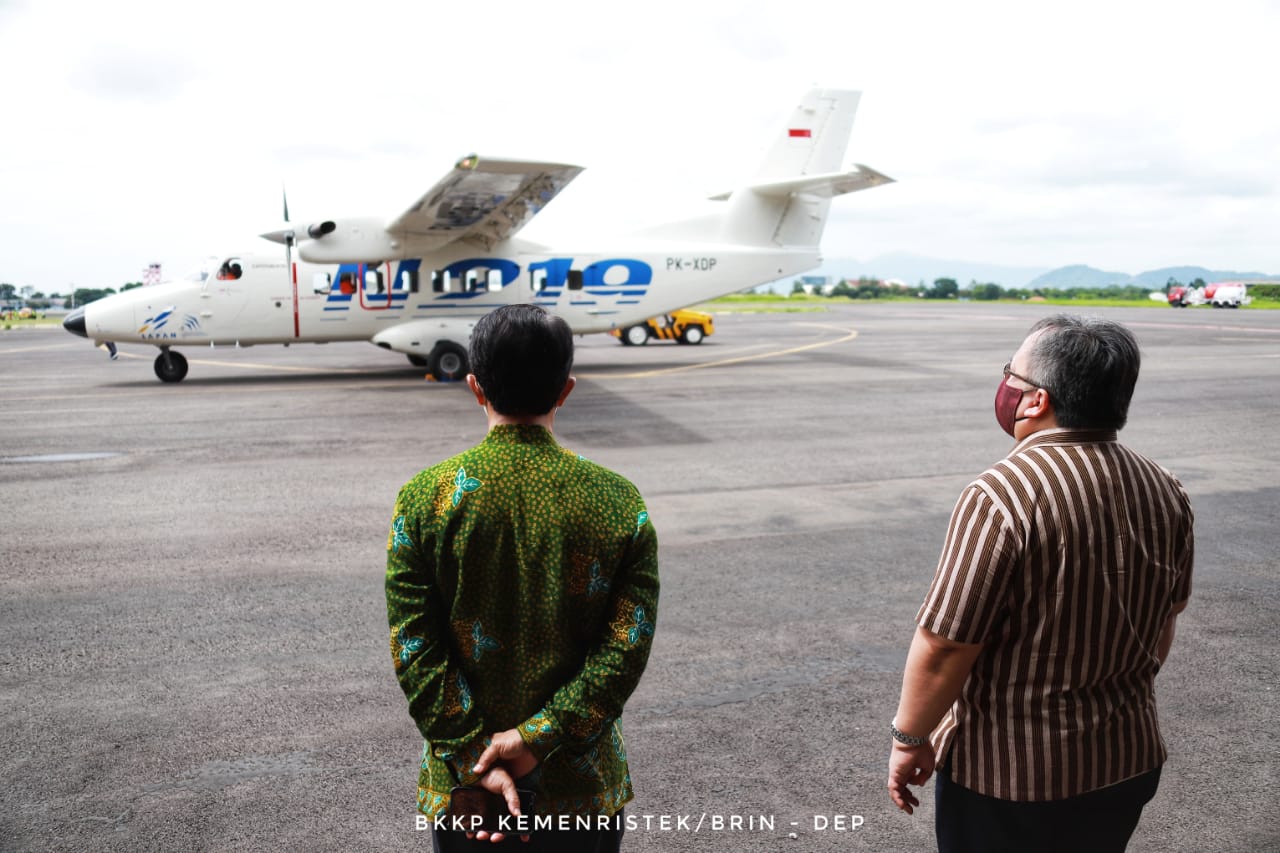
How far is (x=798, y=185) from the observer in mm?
21891

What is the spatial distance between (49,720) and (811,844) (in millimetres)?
→ 3559

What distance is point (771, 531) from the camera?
7.96m

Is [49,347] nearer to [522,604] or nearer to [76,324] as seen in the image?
[76,324]

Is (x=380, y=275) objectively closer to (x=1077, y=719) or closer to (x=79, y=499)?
(x=79, y=499)

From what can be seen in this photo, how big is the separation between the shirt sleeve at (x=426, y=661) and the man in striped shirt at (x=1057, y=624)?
1103 millimetres

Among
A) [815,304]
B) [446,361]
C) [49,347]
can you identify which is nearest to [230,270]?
[446,361]

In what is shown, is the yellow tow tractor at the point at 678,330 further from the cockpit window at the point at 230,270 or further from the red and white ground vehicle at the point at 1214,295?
the red and white ground vehicle at the point at 1214,295

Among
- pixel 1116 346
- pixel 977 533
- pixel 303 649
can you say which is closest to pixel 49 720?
pixel 303 649

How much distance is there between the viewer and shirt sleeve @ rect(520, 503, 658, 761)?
2258 mm

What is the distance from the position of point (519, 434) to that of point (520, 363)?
171 mm

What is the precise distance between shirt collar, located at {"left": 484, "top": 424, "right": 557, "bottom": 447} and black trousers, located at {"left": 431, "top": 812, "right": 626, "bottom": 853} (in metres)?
0.93

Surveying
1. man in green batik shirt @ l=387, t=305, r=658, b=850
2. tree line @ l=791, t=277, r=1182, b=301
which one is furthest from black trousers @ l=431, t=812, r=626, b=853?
tree line @ l=791, t=277, r=1182, b=301

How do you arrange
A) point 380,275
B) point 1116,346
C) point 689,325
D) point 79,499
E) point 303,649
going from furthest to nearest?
point 689,325
point 380,275
point 79,499
point 303,649
point 1116,346

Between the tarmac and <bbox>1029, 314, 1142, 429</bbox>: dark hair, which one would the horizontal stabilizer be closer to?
the tarmac
